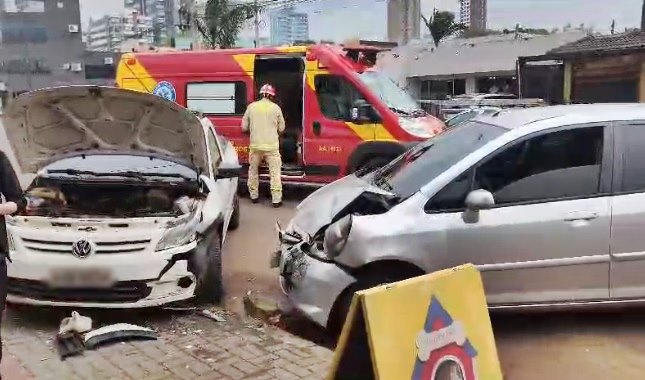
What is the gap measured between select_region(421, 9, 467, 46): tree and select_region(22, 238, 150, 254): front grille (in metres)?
32.0

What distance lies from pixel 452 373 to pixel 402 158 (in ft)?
8.57

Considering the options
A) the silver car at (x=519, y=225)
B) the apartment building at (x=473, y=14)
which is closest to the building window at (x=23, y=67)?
the apartment building at (x=473, y=14)

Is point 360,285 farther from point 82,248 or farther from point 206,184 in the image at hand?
point 206,184

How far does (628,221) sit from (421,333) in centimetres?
215

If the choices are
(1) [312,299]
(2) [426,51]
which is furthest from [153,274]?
(2) [426,51]

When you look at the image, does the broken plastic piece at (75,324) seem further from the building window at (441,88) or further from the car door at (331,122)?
the building window at (441,88)

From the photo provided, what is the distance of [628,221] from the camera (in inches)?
165

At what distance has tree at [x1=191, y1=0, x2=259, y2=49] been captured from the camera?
24500 millimetres

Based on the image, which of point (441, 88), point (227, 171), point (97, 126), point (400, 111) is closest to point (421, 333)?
point (227, 171)

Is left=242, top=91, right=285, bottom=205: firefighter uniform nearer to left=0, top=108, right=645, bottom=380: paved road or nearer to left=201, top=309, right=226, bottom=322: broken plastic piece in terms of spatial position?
left=0, top=108, right=645, bottom=380: paved road

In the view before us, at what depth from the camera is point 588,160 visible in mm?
4344

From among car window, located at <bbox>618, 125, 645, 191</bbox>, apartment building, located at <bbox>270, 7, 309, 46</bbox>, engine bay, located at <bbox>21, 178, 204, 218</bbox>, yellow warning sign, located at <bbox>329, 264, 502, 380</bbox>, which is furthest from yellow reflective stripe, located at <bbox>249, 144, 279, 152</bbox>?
apartment building, located at <bbox>270, 7, 309, 46</bbox>

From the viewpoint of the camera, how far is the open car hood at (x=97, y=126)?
6020 mm

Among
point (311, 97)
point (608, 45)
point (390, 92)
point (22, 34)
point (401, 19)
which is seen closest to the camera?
point (311, 97)
